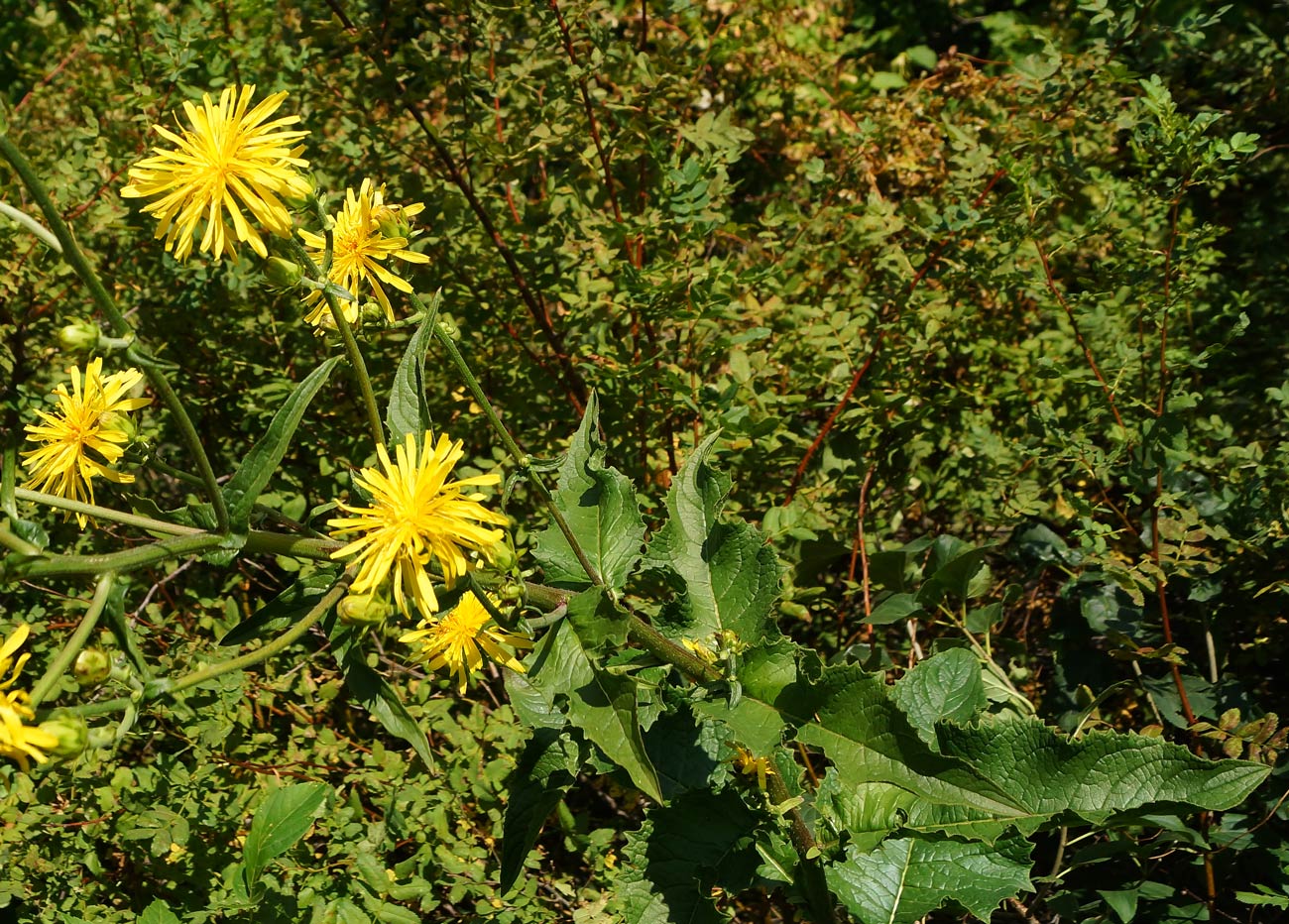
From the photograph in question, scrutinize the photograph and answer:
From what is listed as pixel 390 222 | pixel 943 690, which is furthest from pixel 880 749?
pixel 390 222

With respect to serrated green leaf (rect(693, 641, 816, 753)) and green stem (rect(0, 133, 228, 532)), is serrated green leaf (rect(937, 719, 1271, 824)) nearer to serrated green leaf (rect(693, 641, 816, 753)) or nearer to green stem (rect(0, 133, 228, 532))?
serrated green leaf (rect(693, 641, 816, 753))

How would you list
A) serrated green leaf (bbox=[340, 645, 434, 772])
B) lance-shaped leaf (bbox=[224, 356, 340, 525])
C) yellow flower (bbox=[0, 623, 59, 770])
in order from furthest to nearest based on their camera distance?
serrated green leaf (bbox=[340, 645, 434, 772])
lance-shaped leaf (bbox=[224, 356, 340, 525])
yellow flower (bbox=[0, 623, 59, 770])

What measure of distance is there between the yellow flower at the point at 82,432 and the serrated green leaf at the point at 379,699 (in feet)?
1.60

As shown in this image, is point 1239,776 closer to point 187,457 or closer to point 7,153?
point 7,153

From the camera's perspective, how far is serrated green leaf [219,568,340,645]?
1636 mm

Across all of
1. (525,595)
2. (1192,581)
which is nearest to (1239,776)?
(1192,581)

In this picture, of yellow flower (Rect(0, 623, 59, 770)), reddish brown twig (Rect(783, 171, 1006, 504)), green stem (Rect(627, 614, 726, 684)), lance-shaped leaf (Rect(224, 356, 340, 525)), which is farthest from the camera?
reddish brown twig (Rect(783, 171, 1006, 504))

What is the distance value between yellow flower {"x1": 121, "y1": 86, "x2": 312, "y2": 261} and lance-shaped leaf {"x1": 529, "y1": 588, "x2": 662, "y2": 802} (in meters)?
0.76

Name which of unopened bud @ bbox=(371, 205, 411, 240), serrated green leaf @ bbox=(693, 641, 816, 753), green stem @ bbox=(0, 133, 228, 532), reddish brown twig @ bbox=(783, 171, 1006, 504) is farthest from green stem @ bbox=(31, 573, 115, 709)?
reddish brown twig @ bbox=(783, 171, 1006, 504)

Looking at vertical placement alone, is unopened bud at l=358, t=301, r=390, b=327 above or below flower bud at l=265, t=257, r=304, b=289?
above

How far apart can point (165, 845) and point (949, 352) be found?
101 inches

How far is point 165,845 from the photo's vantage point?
2283 mm

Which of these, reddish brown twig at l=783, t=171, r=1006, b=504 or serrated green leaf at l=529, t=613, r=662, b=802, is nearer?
serrated green leaf at l=529, t=613, r=662, b=802

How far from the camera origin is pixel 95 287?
1343mm
